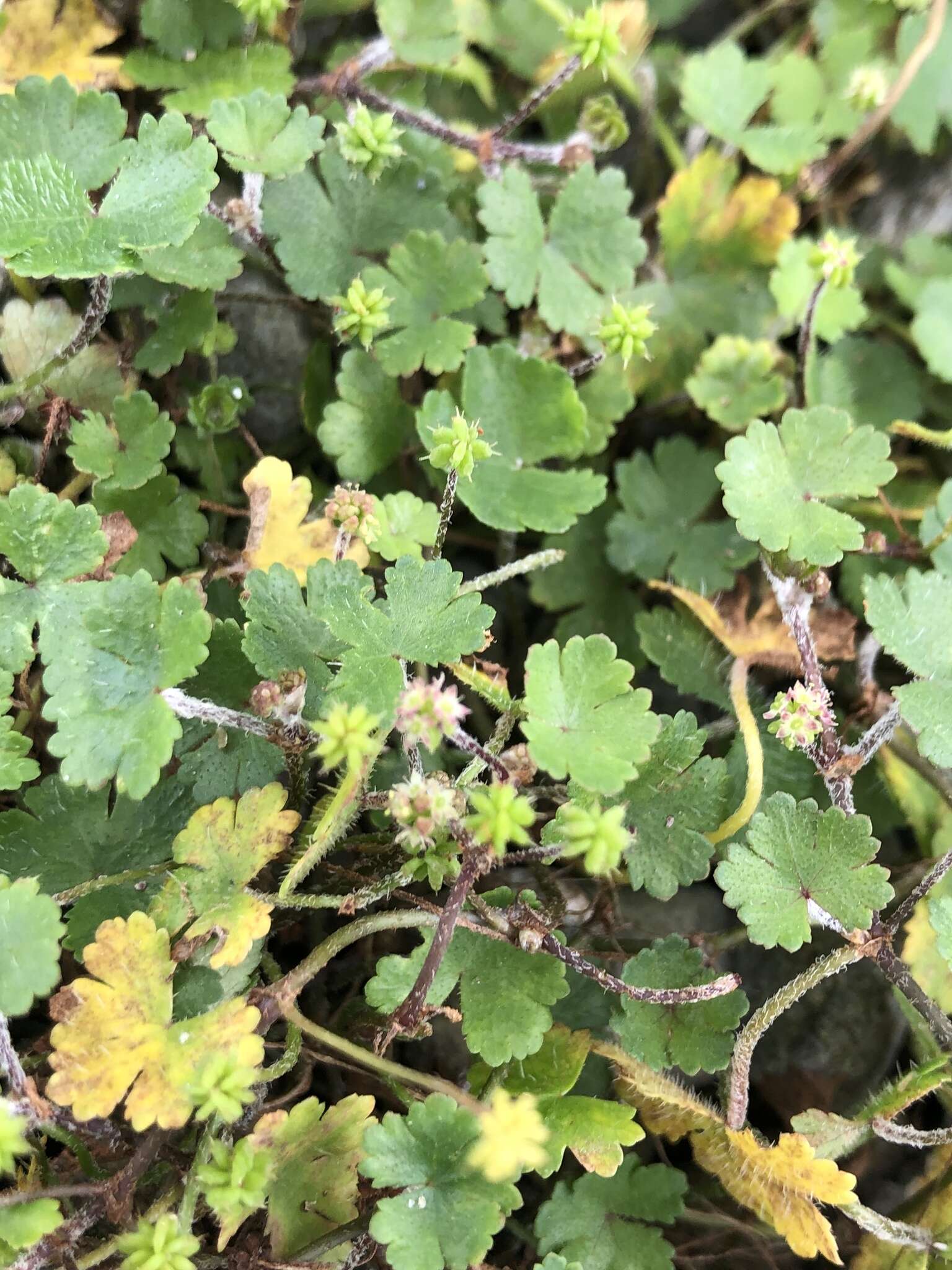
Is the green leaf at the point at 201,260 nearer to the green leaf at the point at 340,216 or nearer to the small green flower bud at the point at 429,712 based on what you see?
the green leaf at the point at 340,216

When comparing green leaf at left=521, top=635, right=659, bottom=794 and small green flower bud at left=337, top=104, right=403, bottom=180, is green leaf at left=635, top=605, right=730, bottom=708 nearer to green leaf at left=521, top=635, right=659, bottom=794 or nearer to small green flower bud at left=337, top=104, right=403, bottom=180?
green leaf at left=521, top=635, right=659, bottom=794

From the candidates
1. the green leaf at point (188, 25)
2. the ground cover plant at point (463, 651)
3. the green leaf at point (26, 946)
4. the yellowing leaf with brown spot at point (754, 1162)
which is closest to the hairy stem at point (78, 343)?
the ground cover plant at point (463, 651)

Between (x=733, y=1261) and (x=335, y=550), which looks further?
(x=733, y=1261)

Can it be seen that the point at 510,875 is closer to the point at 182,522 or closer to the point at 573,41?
the point at 182,522

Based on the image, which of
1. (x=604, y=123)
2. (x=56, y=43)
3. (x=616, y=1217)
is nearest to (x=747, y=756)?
(x=616, y=1217)

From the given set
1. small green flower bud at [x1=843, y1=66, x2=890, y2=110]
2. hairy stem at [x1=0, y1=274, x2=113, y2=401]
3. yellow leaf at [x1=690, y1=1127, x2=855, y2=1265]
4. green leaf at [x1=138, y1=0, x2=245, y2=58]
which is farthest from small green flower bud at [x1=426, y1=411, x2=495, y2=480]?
small green flower bud at [x1=843, y1=66, x2=890, y2=110]

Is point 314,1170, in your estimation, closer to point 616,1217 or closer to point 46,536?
point 616,1217

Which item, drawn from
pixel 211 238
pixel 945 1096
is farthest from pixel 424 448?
pixel 945 1096

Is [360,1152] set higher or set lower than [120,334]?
lower
